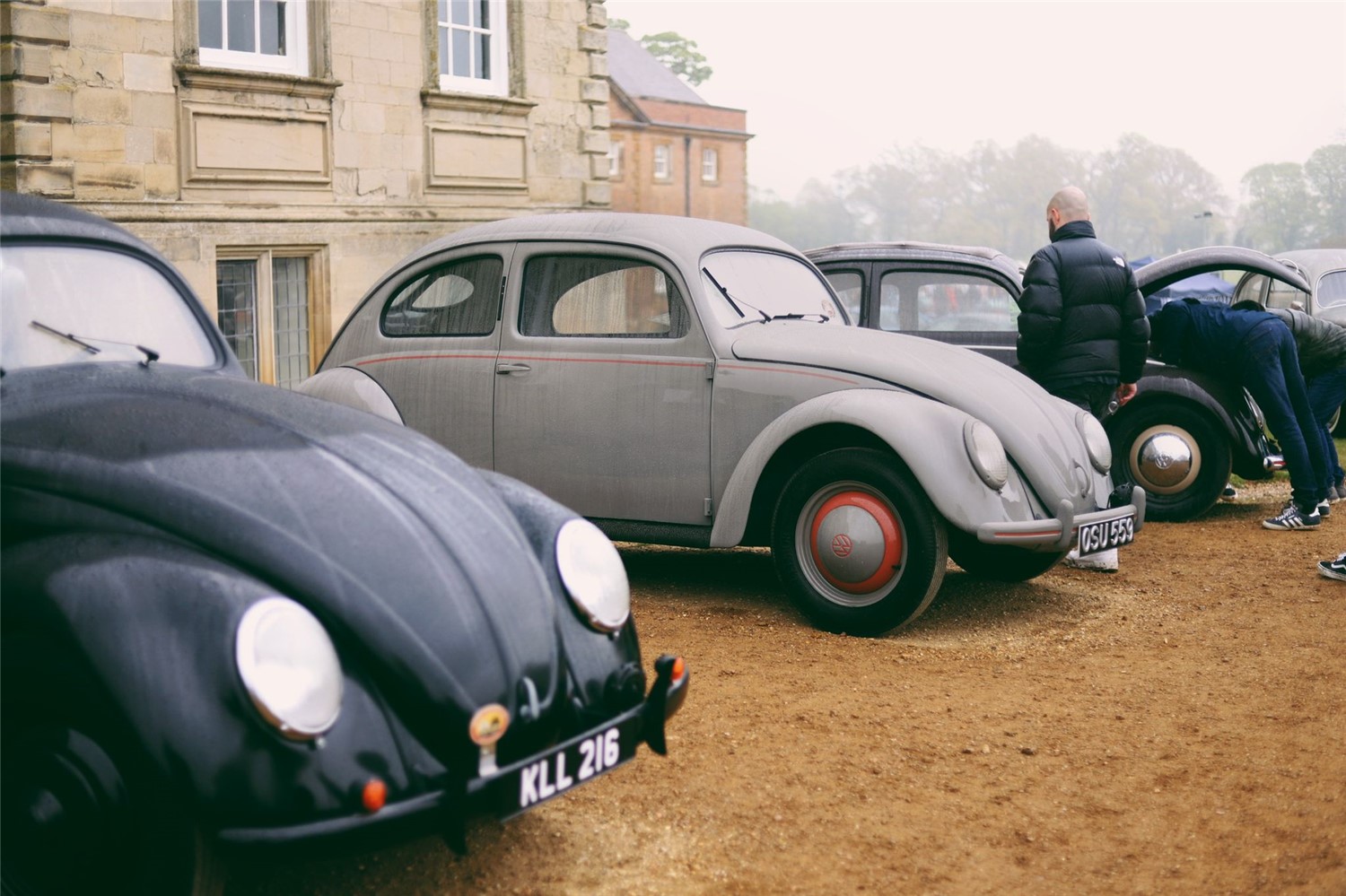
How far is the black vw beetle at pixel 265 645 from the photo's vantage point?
2.87 metres

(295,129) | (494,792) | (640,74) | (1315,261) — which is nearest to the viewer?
(494,792)

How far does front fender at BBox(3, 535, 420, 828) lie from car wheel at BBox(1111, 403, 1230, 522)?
705cm

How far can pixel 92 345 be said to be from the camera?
13.1 ft

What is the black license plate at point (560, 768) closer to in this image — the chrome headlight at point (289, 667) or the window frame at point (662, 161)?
the chrome headlight at point (289, 667)

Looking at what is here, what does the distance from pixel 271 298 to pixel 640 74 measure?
5406 cm

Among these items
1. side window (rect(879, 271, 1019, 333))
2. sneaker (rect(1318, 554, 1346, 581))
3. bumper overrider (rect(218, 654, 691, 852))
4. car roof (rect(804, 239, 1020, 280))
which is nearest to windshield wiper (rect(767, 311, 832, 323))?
side window (rect(879, 271, 1019, 333))

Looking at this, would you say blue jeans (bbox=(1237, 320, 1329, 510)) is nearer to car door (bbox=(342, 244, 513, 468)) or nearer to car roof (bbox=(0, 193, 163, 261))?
car door (bbox=(342, 244, 513, 468))

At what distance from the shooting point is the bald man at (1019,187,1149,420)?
7.60 meters

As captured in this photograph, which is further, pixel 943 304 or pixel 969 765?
pixel 943 304

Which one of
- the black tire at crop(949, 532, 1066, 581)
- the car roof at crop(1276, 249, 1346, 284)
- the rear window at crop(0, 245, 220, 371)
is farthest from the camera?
the car roof at crop(1276, 249, 1346, 284)

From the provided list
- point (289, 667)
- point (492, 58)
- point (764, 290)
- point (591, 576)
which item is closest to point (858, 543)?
point (764, 290)

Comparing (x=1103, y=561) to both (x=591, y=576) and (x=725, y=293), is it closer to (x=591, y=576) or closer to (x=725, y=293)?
(x=725, y=293)

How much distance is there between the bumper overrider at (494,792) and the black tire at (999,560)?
3.00m

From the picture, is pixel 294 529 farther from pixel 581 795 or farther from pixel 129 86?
pixel 129 86
